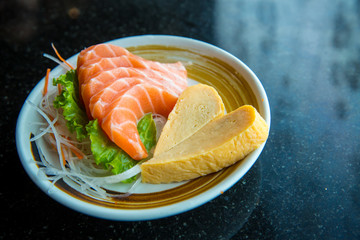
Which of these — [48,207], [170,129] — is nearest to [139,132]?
[170,129]

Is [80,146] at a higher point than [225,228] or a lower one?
higher

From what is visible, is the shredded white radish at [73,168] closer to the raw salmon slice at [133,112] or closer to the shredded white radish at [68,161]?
the shredded white radish at [68,161]

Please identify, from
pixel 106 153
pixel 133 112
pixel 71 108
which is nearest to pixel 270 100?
pixel 133 112

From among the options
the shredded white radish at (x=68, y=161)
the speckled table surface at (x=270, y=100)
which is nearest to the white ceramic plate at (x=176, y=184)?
the shredded white radish at (x=68, y=161)

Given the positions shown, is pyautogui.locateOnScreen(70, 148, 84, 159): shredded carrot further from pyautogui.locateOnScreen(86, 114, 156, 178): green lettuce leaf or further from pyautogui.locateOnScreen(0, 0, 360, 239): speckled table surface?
pyautogui.locateOnScreen(0, 0, 360, 239): speckled table surface

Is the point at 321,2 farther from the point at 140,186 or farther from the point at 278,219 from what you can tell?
the point at 140,186

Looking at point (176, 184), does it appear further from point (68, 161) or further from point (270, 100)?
point (270, 100)
